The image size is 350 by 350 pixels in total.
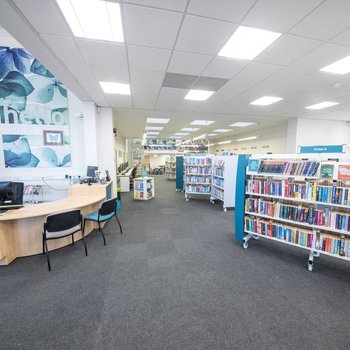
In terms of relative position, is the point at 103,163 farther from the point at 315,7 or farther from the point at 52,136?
the point at 315,7

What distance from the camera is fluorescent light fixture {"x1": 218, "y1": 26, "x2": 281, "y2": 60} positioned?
6.77 ft

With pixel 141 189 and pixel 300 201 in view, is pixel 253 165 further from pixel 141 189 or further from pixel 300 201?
pixel 141 189

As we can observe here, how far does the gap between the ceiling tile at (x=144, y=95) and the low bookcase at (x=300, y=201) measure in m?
2.59

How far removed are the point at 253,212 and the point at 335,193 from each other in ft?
3.67

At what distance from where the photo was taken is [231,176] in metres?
4.93

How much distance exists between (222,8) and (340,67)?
107 inches

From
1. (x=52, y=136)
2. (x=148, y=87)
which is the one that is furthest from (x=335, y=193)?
(x=52, y=136)

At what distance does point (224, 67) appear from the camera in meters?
2.84

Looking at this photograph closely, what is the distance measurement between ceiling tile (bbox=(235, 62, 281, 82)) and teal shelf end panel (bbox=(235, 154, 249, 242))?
149 cm

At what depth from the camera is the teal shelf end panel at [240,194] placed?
9.61ft

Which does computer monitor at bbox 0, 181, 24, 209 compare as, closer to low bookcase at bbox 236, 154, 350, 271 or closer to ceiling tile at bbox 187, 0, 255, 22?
ceiling tile at bbox 187, 0, 255, 22

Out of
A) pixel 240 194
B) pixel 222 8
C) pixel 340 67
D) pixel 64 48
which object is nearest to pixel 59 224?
pixel 64 48

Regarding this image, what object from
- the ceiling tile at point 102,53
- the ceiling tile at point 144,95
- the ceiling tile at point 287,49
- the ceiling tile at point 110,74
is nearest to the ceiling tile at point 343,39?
the ceiling tile at point 287,49

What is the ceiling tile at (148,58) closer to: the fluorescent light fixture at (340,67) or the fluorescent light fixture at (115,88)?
the fluorescent light fixture at (115,88)
